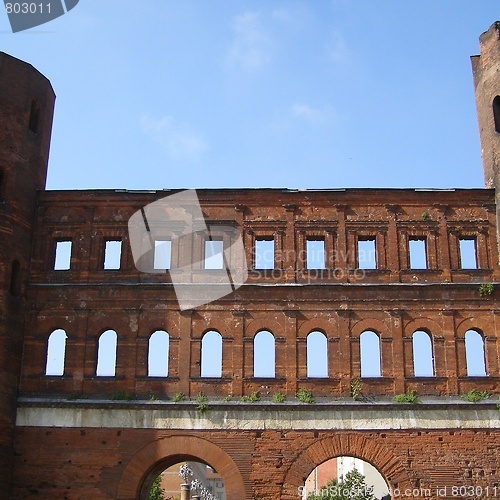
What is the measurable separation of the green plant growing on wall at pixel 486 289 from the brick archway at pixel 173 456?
8.77 metres

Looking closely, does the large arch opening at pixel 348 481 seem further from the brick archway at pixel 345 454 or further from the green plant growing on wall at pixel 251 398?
the green plant growing on wall at pixel 251 398

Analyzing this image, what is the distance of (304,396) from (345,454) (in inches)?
75.8

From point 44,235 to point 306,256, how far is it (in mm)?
8158

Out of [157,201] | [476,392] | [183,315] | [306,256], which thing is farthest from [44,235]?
[476,392]

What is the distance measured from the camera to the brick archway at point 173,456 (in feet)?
67.8

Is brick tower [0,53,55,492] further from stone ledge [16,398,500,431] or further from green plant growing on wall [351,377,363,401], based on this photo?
green plant growing on wall [351,377,363,401]

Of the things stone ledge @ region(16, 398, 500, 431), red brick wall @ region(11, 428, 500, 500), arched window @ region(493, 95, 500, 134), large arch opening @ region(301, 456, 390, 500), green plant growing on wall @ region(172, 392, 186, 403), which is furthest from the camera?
large arch opening @ region(301, 456, 390, 500)

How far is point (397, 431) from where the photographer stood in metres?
20.9

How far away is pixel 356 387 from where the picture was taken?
21.5m

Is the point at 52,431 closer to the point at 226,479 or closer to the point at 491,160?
the point at 226,479

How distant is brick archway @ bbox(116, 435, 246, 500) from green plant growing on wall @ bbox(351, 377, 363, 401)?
3.88 m

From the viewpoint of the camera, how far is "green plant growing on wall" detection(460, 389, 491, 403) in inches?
833

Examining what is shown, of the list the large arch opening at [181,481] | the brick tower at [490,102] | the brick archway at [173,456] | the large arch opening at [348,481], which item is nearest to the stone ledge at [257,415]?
the brick archway at [173,456]

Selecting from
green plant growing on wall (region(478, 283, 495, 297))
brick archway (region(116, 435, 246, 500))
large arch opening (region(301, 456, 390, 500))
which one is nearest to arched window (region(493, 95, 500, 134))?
green plant growing on wall (region(478, 283, 495, 297))
